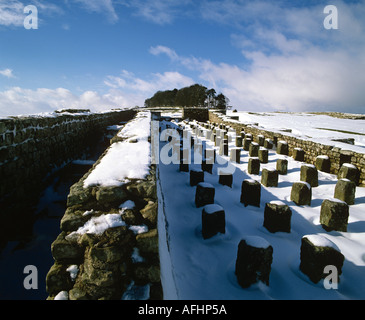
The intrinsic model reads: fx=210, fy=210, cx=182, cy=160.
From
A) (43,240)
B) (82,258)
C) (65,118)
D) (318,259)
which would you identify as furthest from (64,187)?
(318,259)

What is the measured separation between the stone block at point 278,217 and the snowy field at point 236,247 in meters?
0.09

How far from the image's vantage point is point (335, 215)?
3.40 m

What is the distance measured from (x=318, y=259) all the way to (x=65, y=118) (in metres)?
7.11

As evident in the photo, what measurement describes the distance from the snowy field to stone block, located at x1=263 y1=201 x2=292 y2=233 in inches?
3.6

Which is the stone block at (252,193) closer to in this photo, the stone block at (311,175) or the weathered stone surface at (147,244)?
the stone block at (311,175)

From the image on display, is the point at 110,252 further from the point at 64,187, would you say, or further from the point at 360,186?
the point at 360,186

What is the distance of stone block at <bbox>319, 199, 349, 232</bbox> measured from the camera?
336cm

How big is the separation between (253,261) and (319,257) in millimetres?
787

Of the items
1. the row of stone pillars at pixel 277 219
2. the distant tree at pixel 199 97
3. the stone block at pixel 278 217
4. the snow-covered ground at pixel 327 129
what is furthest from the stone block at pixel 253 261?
the distant tree at pixel 199 97

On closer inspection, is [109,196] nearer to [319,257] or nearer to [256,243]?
[256,243]

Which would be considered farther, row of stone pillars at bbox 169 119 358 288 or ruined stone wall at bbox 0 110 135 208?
ruined stone wall at bbox 0 110 135 208

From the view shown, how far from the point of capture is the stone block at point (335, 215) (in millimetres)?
3361

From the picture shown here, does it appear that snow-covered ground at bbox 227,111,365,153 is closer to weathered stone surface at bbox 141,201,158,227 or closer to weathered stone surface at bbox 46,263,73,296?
weathered stone surface at bbox 141,201,158,227

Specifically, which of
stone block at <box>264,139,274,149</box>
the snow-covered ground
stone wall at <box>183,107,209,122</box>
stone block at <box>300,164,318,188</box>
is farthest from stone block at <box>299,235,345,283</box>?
stone wall at <box>183,107,209,122</box>
